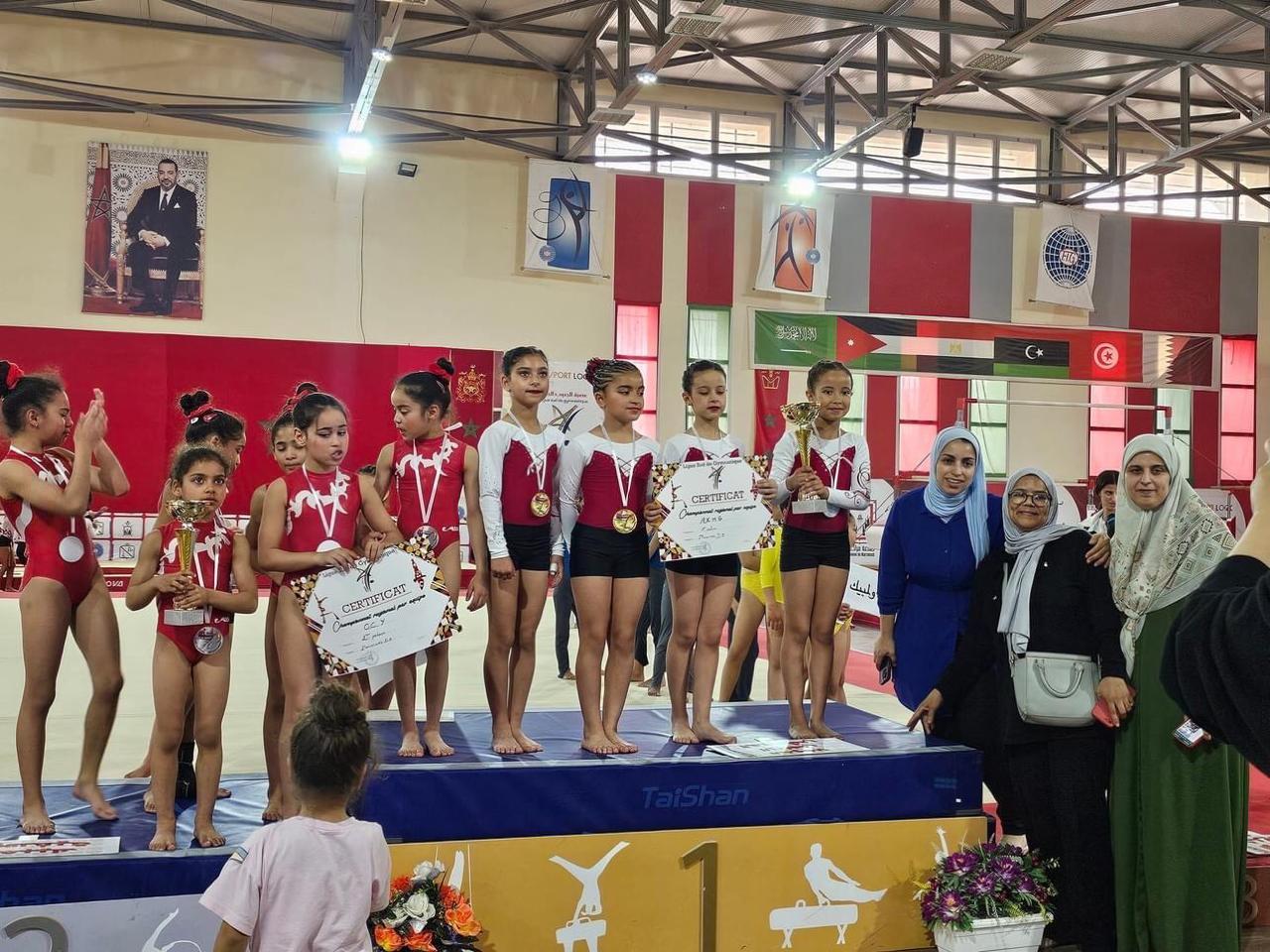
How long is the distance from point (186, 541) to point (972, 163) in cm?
1365

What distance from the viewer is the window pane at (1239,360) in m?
15.3

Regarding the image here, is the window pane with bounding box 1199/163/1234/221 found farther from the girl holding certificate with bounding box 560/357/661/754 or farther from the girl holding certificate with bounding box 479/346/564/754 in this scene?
the girl holding certificate with bounding box 479/346/564/754

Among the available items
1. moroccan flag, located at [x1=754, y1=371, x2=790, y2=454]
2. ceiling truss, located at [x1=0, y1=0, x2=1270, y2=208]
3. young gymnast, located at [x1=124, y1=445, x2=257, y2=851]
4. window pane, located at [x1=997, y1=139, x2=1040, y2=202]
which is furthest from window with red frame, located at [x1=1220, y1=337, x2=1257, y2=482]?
young gymnast, located at [x1=124, y1=445, x2=257, y2=851]

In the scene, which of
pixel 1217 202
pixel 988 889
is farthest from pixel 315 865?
pixel 1217 202

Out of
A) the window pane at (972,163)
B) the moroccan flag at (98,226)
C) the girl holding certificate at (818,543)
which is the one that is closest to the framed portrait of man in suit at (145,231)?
the moroccan flag at (98,226)

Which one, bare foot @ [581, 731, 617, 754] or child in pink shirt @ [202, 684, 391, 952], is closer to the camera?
child in pink shirt @ [202, 684, 391, 952]

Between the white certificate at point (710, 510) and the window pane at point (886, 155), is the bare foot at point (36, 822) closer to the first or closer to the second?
the white certificate at point (710, 510)

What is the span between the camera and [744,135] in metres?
14.1

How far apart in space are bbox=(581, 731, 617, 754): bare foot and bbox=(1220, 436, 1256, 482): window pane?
45.6 ft

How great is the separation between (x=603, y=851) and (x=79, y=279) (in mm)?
10834

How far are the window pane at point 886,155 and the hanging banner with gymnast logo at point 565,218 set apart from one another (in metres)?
3.62

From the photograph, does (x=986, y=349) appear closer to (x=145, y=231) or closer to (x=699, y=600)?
(x=145, y=231)

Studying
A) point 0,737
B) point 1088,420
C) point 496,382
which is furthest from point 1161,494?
point 1088,420

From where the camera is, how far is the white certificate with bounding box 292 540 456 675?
3.44 meters
